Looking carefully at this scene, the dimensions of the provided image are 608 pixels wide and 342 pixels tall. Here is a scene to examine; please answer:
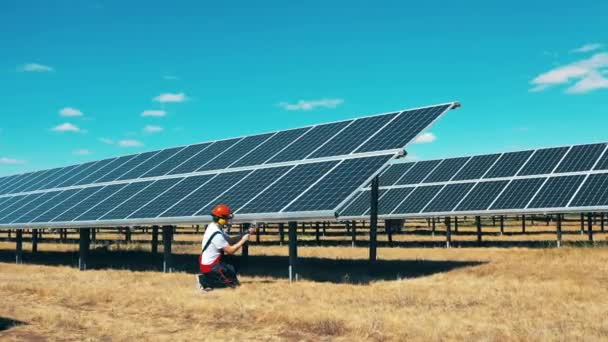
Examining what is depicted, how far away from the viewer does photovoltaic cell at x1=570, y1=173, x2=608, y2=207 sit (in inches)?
1113

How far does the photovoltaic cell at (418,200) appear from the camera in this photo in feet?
114

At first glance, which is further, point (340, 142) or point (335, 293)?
point (340, 142)

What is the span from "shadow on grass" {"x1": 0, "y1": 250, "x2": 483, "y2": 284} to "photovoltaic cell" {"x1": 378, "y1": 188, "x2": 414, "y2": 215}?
11149 mm

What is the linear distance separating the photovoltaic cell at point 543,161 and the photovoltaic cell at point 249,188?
18815mm

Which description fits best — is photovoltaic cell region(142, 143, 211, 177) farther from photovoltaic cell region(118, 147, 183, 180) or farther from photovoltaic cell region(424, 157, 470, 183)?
photovoltaic cell region(424, 157, 470, 183)

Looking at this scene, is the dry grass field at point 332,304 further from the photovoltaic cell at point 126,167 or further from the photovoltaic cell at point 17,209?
the photovoltaic cell at point 17,209

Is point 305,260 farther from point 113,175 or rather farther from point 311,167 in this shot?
point 113,175

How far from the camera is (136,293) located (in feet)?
49.2

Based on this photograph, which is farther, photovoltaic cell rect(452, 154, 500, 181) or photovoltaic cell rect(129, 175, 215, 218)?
photovoltaic cell rect(452, 154, 500, 181)

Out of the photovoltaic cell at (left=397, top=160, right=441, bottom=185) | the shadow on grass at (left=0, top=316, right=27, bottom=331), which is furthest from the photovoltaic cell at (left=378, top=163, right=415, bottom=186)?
the shadow on grass at (left=0, top=316, right=27, bottom=331)

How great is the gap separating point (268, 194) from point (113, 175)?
45.4ft

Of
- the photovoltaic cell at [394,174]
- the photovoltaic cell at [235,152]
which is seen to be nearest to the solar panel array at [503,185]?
the photovoltaic cell at [394,174]

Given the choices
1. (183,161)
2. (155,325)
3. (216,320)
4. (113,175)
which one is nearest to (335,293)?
(216,320)

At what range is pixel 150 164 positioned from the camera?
2892 centimetres
